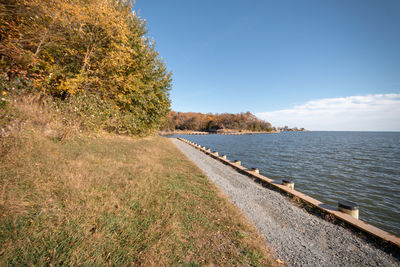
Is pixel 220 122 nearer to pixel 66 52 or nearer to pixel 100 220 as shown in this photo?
pixel 66 52

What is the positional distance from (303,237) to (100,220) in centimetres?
511

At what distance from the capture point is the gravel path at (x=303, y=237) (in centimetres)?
332

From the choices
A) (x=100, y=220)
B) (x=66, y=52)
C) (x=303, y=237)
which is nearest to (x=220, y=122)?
(x=66, y=52)

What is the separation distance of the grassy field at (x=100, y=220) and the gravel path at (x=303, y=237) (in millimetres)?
541

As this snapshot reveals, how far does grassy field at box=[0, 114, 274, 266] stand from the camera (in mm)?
2406

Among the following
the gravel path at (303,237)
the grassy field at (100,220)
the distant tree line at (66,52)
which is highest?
the distant tree line at (66,52)

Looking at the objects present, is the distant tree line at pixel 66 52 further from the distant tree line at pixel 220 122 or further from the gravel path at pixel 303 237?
the distant tree line at pixel 220 122

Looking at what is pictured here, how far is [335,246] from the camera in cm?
372

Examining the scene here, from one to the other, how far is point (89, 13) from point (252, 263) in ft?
38.5

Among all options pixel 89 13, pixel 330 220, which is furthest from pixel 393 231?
pixel 89 13

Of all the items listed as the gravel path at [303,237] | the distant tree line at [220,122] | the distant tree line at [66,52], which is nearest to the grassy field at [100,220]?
the gravel path at [303,237]

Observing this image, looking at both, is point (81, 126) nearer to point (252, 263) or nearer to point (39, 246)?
point (39, 246)

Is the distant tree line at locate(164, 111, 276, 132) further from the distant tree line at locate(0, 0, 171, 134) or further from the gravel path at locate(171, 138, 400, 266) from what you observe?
the gravel path at locate(171, 138, 400, 266)

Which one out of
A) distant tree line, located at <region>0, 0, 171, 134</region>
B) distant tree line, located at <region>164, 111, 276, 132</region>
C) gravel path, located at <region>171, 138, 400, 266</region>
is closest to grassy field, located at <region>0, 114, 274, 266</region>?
gravel path, located at <region>171, 138, 400, 266</region>
